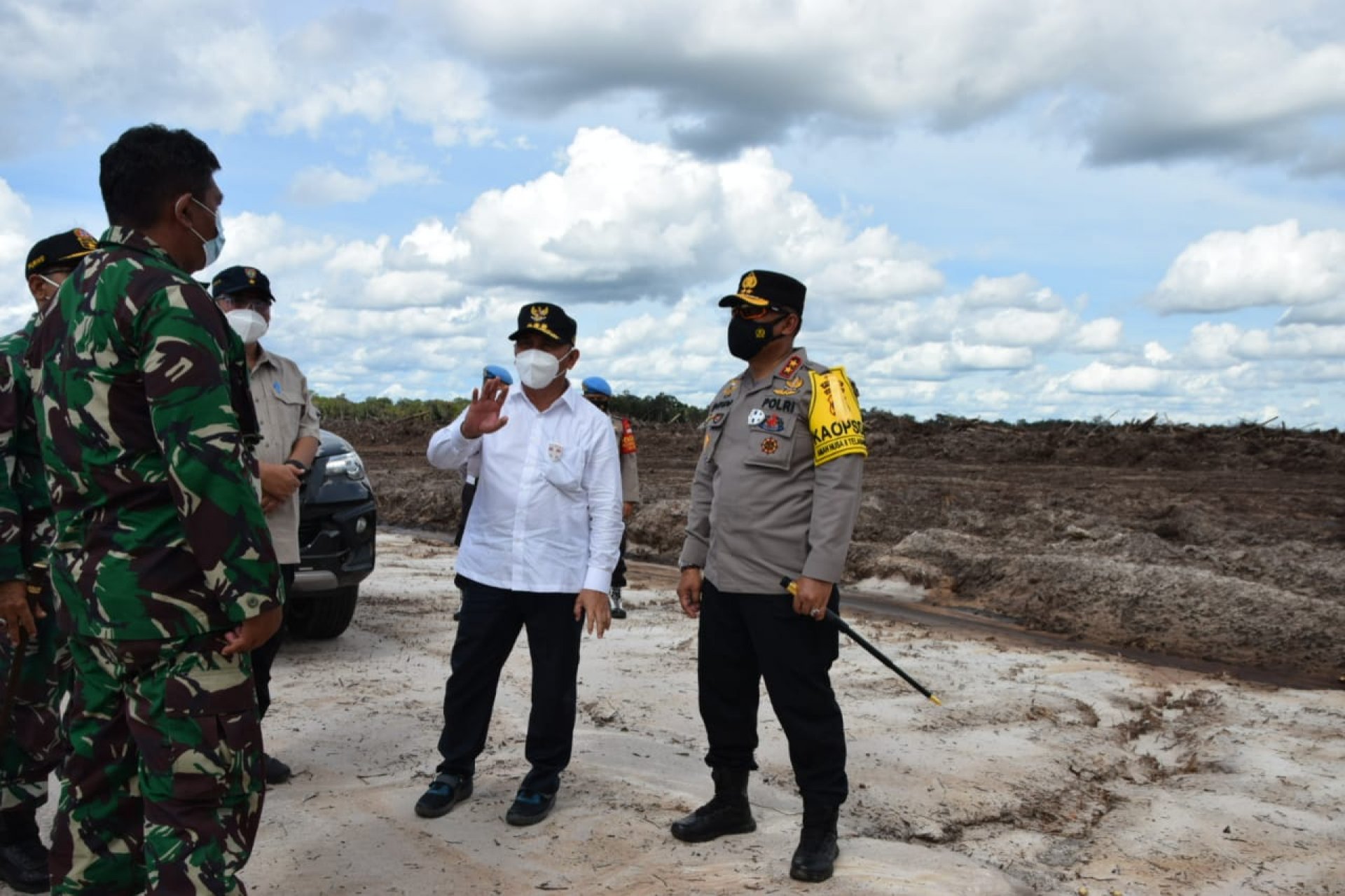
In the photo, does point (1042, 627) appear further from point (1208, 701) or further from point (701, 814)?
point (701, 814)

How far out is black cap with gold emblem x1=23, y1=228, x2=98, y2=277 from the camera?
3541 millimetres

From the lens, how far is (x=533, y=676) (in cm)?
419

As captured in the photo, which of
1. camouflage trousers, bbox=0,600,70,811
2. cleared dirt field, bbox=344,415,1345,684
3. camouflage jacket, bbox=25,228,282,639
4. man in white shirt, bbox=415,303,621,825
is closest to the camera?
camouflage jacket, bbox=25,228,282,639

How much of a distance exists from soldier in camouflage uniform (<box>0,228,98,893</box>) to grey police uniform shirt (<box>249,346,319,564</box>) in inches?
32.9

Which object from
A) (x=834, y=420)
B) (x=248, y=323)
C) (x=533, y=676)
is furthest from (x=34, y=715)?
(x=834, y=420)

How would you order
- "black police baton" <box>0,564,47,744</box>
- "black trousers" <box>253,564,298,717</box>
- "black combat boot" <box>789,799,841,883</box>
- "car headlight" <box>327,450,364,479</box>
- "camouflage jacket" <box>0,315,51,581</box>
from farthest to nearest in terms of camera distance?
"car headlight" <box>327,450,364,479</box> → "black trousers" <box>253,564,298,717</box> → "black combat boot" <box>789,799,841,883</box> → "camouflage jacket" <box>0,315,51,581</box> → "black police baton" <box>0,564,47,744</box>

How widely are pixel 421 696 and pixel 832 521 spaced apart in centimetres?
314

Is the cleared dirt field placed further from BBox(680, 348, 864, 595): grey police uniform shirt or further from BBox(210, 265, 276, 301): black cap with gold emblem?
BBox(210, 265, 276, 301): black cap with gold emblem

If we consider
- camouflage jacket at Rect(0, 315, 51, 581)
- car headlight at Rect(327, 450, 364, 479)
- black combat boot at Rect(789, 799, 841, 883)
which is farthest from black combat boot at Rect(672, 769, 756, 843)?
car headlight at Rect(327, 450, 364, 479)

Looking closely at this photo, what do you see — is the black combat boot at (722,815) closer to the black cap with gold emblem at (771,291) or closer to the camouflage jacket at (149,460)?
the black cap with gold emblem at (771,291)

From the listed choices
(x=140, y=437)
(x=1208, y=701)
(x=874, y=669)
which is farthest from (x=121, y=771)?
(x=1208, y=701)

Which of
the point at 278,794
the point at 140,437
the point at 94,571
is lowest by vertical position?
the point at 278,794

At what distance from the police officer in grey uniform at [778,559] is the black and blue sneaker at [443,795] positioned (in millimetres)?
878

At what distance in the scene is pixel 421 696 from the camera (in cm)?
586
